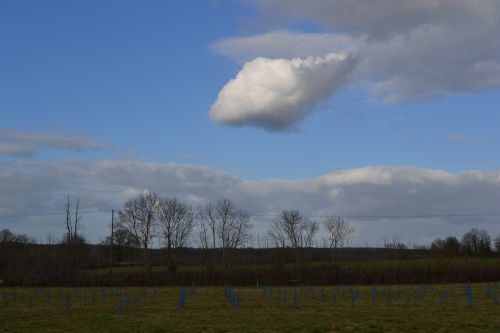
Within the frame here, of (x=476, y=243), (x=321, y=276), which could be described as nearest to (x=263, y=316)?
(x=321, y=276)

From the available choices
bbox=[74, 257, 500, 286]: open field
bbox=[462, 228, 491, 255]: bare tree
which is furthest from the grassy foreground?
bbox=[462, 228, 491, 255]: bare tree

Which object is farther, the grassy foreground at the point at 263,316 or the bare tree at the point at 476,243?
the bare tree at the point at 476,243

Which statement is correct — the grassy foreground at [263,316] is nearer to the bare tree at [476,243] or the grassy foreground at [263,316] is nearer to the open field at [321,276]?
the open field at [321,276]

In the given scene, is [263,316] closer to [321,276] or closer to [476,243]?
[321,276]

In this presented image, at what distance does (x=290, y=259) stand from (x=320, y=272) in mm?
26383

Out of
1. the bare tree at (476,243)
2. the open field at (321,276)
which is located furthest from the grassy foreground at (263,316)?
the bare tree at (476,243)

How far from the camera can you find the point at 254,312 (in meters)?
29.0

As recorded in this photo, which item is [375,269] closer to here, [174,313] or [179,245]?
[179,245]

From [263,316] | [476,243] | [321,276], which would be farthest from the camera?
[476,243]

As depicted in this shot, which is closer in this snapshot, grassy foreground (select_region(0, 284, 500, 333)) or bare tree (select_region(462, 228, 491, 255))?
grassy foreground (select_region(0, 284, 500, 333))

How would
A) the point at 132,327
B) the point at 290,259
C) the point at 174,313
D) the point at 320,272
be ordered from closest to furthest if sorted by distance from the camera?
the point at 132,327, the point at 174,313, the point at 320,272, the point at 290,259

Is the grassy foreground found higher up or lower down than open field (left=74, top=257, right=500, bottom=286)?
higher up

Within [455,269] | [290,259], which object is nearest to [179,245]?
[290,259]

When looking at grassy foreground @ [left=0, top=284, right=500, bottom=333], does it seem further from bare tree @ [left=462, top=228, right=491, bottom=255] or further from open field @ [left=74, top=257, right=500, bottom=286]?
bare tree @ [left=462, top=228, right=491, bottom=255]
